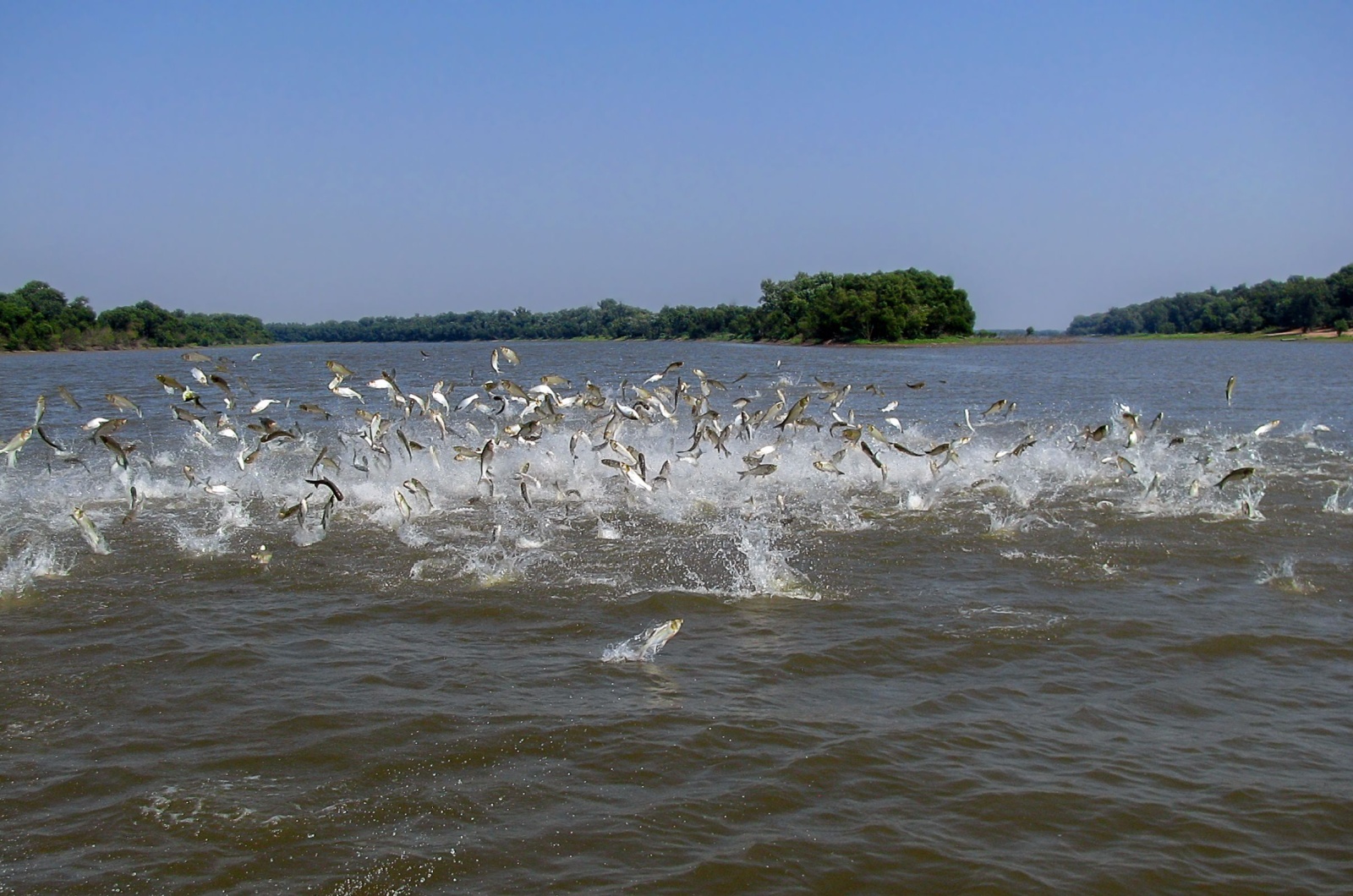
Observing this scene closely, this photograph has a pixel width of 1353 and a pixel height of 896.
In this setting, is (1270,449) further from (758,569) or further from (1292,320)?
(1292,320)

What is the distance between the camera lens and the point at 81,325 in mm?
98062

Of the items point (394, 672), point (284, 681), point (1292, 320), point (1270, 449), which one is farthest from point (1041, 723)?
point (1292, 320)

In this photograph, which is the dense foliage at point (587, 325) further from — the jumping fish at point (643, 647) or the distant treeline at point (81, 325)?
the jumping fish at point (643, 647)

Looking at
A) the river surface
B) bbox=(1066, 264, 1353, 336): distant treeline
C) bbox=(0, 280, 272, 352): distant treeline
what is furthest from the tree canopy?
the river surface

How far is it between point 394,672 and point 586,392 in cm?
725

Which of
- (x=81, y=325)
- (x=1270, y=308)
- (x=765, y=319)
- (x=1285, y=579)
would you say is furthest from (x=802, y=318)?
(x=1285, y=579)

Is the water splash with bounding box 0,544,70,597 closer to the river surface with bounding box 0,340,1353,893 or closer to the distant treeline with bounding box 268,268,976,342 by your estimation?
the river surface with bounding box 0,340,1353,893

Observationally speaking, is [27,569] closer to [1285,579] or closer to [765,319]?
[1285,579]

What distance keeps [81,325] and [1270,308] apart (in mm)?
126036

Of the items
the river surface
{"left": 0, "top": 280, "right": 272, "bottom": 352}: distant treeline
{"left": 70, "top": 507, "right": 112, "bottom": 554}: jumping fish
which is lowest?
the river surface

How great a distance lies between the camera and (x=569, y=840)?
4.48 meters

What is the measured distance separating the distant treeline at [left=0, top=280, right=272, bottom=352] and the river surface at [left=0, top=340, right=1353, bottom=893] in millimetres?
89746

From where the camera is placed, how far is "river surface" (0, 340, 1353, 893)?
4.40 meters

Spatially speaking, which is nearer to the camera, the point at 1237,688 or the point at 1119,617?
the point at 1237,688
